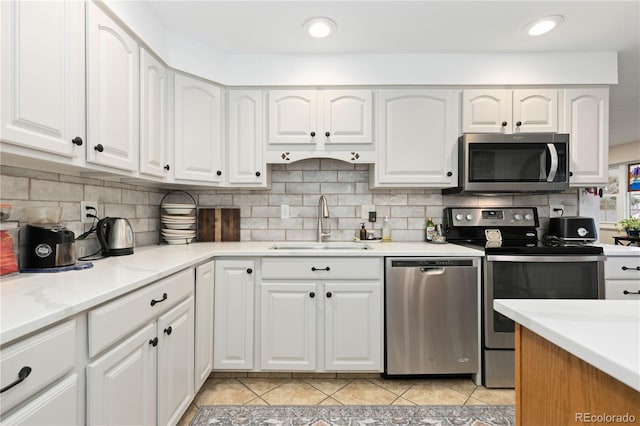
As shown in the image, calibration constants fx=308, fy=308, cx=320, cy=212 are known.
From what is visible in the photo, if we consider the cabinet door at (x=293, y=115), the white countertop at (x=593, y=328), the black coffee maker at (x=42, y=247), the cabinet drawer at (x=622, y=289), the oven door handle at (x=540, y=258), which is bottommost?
the cabinet drawer at (x=622, y=289)

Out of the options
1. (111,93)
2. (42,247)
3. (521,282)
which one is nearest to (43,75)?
(111,93)

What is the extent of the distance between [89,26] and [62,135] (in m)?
0.53

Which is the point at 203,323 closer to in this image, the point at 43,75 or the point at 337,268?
the point at 337,268

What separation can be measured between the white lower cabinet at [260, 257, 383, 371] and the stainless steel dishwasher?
0.10 metres

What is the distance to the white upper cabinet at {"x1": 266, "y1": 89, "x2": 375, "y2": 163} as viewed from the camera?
2334 millimetres

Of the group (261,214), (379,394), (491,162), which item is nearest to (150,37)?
(261,214)

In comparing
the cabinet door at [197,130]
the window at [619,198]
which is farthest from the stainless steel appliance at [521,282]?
the window at [619,198]

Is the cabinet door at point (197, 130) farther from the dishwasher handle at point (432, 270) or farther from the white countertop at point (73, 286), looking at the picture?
the dishwasher handle at point (432, 270)

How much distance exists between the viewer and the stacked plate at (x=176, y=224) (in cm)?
240

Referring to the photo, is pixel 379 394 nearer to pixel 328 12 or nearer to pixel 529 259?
pixel 529 259

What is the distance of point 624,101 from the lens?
127 inches

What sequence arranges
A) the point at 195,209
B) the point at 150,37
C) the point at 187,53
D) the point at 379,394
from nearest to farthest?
the point at 150,37 < the point at 379,394 < the point at 187,53 < the point at 195,209

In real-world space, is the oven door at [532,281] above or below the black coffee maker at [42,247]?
below

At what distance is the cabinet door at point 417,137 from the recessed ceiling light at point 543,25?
0.57 m
